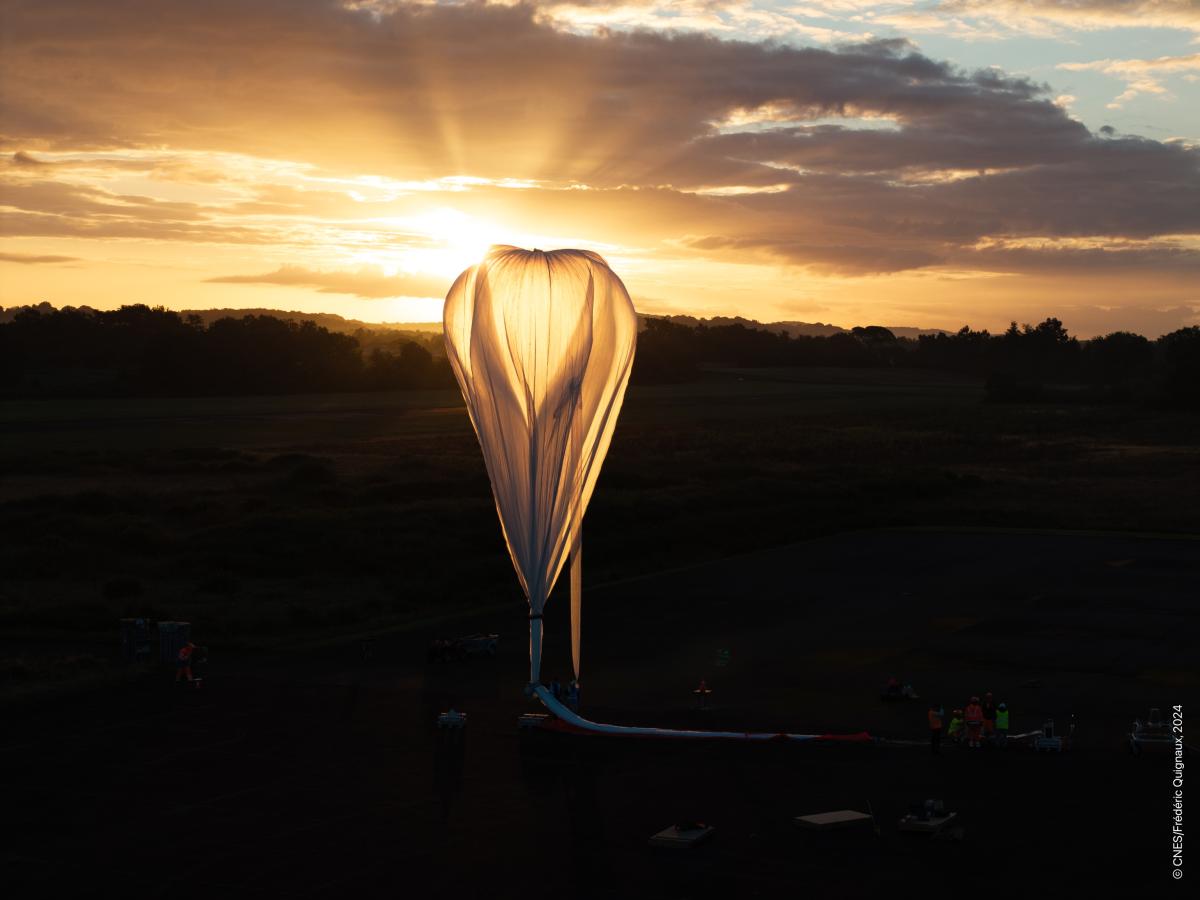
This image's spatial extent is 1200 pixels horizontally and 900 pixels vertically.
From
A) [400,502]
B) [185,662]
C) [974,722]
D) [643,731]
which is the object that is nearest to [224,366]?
[400,502]

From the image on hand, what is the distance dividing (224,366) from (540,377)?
6366 inches

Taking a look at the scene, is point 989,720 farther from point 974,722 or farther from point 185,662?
point 185,662

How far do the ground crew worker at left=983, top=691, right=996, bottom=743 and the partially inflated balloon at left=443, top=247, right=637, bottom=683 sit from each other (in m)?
7.93

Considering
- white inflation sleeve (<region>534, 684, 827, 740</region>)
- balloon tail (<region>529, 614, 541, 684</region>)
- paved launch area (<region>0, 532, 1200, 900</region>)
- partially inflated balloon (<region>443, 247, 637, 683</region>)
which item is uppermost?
partially inflated balloon (<region>443, 247, 637, 683</region>)

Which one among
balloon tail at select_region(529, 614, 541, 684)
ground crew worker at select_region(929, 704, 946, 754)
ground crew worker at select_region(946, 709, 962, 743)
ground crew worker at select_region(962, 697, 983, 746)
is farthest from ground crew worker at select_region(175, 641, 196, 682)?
ground crew worker at select_region(962, 697, 983, 746)

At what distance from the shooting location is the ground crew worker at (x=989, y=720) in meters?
25.7

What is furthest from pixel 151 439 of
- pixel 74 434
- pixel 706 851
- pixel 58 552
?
pixel 706 851

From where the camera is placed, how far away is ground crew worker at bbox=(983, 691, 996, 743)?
25734mm

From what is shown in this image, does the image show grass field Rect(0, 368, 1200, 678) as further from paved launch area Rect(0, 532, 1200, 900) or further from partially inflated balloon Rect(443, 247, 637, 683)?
partially inflated balloon Rect(443, 247, 637, 683)

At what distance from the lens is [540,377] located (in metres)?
26.4

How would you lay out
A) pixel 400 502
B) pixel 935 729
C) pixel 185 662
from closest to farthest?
pixel 935 729, pixel 185 662, pixel 400 502

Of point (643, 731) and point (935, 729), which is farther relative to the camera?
point (643, 731)

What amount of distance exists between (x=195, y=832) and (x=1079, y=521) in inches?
2097

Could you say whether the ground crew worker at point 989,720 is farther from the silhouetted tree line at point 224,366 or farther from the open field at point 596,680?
the silhouetted tree line at point 224,366
